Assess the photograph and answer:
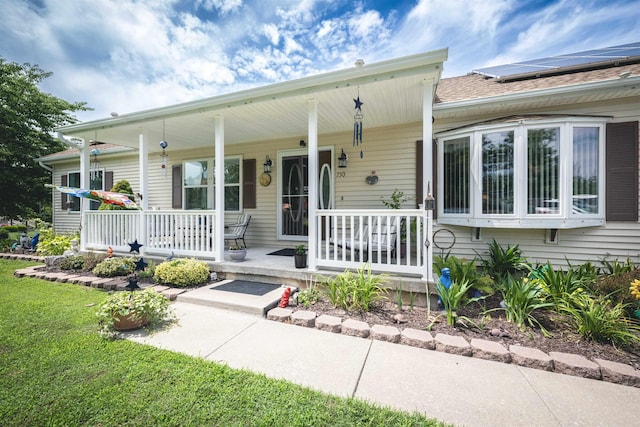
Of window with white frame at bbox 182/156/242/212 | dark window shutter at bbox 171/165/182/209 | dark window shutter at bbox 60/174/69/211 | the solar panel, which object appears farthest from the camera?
dark window shutter at bbox 60/174/69/211

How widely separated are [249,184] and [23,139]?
11736 mm

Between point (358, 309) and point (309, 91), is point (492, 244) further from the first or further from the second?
point (309, 91)

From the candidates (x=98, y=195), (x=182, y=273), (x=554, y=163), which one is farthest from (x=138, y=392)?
(x=554, y=163)

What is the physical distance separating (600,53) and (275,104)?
20.2 feet

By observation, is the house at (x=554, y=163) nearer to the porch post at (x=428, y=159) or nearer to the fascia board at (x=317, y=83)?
the porch post at (x=428, y=159)

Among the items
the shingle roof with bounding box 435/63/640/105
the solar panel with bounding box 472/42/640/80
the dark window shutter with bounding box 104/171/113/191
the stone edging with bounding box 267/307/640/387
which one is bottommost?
the stone edging with bounding box 267/307/640/387

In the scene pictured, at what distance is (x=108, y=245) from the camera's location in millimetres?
5879

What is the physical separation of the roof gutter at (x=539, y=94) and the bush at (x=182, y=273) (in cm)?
475

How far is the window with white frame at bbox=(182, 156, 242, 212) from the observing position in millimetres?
6922

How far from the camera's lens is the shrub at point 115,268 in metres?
4.67

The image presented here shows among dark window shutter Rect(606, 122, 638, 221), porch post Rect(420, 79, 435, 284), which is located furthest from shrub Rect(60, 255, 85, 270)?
dark window shutter Rect(606, 122, 638, 221)

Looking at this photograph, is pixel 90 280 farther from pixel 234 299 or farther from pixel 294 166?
pixel 294 166

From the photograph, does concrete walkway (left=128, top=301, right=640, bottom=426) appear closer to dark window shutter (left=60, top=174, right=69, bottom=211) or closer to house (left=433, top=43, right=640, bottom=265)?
house (left=433, top=43, right=640, bottom=265)

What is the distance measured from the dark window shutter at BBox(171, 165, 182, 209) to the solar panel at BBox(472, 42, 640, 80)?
26.3ft
